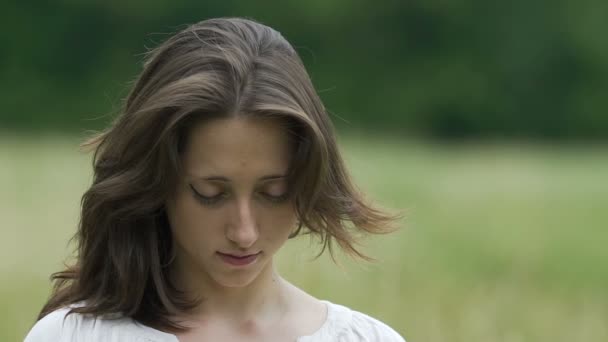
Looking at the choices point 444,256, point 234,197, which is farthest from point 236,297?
point 444,256

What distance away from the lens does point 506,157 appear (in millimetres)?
14180

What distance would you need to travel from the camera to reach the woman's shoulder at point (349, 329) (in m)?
3.19

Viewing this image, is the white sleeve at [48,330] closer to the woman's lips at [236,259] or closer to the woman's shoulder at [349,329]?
the woman's lips at [236,259]

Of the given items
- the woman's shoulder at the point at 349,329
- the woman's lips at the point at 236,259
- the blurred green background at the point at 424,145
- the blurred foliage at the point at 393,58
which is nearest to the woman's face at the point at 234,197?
the woman's lips at the point at 236,259

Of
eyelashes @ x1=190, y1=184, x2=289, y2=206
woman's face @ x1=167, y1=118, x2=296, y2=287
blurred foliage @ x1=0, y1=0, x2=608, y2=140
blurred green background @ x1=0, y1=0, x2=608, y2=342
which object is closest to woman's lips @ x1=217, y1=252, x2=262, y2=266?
woman's face @ x1=167, y1=118, x2=296, y2=287

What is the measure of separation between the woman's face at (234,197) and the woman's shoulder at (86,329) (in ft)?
0.69

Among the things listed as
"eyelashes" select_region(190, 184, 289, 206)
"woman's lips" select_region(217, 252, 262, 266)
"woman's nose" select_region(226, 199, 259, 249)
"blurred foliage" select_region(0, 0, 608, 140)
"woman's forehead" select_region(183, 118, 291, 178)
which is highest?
"blurred foliage" select_region(0, 0, 608, 140)

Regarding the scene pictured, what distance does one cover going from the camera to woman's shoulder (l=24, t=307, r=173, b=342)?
9.89ft

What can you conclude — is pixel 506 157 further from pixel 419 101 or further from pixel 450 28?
pixel 450 28

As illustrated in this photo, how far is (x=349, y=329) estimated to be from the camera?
10.6ft

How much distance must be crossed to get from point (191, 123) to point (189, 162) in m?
0.08

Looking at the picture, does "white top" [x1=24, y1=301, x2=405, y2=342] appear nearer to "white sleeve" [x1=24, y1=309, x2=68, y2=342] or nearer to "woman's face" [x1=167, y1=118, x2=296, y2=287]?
"white sleeve" [x1=24, y1=309, x2=68, y2=342]

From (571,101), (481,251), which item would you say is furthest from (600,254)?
(571,101)

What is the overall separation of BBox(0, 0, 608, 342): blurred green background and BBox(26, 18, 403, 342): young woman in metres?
0.46
